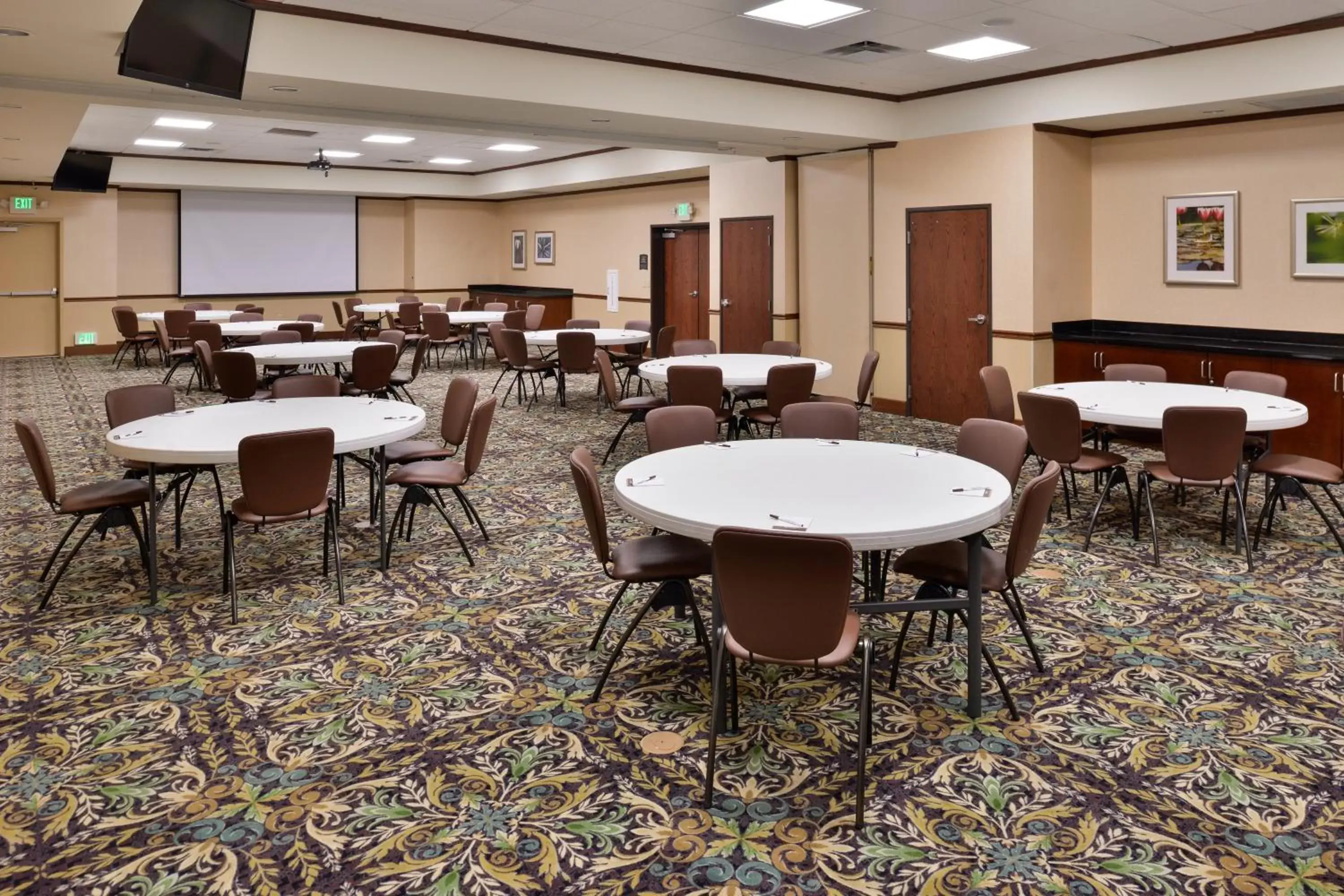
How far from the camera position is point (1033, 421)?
5.75 m

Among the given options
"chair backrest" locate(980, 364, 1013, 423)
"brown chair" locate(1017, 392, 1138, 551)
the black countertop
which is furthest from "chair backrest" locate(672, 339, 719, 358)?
"brown chair" locate(1017, 392, 1138, 551)

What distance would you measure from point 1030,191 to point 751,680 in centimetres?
674

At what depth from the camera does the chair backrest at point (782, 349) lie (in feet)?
30.8

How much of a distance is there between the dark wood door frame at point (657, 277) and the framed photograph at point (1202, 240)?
27.6 feet

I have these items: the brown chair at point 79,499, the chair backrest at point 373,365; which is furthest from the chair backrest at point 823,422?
the chair backrest at point 373,365

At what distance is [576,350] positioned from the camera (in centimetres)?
1045

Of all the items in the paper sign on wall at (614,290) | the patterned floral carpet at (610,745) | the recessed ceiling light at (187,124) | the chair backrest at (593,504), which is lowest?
the patterned floral carpet at (610,745)

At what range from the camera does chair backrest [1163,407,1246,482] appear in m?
5.12

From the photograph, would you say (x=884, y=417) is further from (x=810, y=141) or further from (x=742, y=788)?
(x=742, y=788)

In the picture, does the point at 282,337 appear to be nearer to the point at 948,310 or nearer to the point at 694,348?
the point at 694,348

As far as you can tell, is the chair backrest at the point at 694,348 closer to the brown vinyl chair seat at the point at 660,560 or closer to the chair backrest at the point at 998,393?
the chair backrest at the point at 998,393

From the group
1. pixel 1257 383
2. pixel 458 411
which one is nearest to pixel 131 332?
pixel 458 411

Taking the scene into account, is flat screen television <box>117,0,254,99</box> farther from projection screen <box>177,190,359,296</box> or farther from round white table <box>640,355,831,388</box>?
projection screen <box>177,190,359,296</box>

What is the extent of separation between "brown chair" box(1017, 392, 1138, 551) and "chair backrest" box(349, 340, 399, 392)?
533cm
